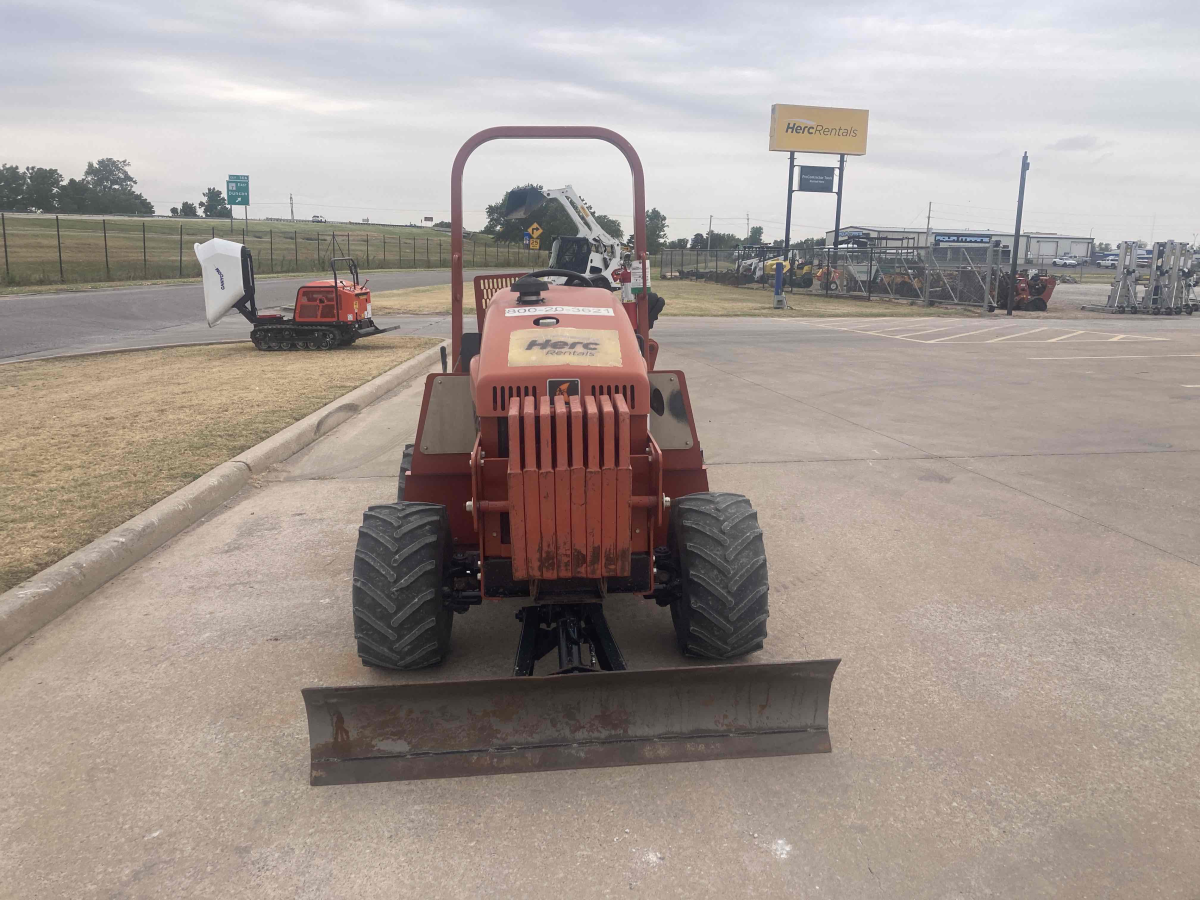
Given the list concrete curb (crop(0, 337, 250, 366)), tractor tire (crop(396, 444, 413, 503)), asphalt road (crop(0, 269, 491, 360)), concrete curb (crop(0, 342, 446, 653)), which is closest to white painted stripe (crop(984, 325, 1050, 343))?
concrete curb (crop(0, 337, 250, 366))

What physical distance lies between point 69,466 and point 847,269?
33.4 metres

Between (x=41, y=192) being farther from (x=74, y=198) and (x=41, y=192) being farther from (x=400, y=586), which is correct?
(x=400, y=586)

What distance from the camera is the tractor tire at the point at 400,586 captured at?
330cm

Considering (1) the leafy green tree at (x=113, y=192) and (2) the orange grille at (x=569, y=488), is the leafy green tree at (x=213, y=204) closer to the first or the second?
(1) the leafy green tree at (x=113, y=192)

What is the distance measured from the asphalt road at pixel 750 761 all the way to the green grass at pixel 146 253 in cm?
3098

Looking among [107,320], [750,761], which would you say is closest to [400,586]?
[750,761]

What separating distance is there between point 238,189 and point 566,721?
50263 millimetres

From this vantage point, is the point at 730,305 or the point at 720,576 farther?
the point at 730,305

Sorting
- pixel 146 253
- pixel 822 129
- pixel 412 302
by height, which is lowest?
pixel 412 302

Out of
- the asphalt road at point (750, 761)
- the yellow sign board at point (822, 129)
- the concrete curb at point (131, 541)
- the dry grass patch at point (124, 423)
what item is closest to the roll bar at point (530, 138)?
the asphalt road at point (750, 761)

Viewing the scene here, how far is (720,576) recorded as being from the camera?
335cm

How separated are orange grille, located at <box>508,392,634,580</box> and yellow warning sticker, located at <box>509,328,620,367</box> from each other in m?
0.33

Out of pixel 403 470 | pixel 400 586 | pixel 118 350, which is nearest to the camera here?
pixel 400 586

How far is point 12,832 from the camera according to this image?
2.66m
